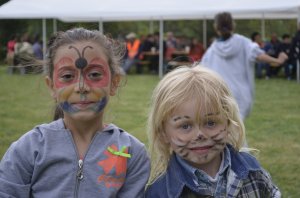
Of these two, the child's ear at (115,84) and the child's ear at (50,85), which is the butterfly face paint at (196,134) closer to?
the child's ear at (115,84)

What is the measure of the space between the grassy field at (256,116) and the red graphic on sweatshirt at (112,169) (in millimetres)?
477

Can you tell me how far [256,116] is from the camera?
11.6 metres

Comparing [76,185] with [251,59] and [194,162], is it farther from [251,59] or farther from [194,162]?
[251,59]

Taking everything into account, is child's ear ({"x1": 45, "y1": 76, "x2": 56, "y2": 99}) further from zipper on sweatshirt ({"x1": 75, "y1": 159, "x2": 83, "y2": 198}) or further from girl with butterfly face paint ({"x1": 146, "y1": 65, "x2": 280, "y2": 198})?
girl with butterfly face paint ({"x1": 146, "y1": 65, "x2": 280, "y2": 198})

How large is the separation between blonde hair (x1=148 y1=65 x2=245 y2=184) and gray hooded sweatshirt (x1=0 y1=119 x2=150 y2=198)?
126 mm

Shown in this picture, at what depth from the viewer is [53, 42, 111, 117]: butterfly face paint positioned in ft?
8.75

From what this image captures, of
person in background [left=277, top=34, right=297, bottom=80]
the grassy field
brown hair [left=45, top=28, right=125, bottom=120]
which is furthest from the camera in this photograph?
person in background [left=277, top=34, right=297, bottom=80]

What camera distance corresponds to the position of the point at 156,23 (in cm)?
4000

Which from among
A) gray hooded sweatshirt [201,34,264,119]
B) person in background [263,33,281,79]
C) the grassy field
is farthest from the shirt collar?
person in background [263,33,281,79]

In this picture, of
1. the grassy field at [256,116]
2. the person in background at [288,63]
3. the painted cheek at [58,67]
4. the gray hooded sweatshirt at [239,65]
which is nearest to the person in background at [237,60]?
the gray hooded sweatshirt at [239,65]

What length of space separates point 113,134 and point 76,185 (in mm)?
310

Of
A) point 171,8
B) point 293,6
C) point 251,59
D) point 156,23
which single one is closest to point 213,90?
point 251,59

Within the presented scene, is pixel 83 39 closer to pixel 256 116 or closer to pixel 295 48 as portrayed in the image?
pixel 256 116

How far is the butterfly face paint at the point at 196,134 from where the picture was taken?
2.51 m
